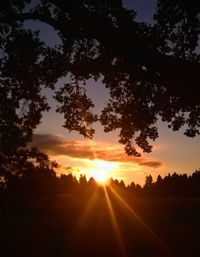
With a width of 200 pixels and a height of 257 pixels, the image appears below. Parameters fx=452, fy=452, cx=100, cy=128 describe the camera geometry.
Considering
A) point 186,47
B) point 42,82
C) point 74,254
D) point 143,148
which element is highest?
point 186,47

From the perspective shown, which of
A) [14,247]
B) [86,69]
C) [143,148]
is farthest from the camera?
[14,247]

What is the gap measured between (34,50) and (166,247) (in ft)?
40.2

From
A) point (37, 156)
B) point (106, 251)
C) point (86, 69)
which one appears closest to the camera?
point (86, 69)

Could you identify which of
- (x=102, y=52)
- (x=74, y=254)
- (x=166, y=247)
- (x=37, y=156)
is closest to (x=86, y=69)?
(x=102, y=52)

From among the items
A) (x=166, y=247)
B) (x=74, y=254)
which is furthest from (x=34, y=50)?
(x=166, y=247)

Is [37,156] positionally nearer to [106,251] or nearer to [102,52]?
[106,251]

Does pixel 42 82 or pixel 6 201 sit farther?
pixel 6 201

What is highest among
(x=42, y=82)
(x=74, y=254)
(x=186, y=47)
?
(x=186, y=47)

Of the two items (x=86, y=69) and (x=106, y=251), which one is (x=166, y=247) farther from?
(x=86, y=69)

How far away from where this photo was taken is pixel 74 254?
70.9 ft

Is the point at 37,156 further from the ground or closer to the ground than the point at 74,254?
further from the ground

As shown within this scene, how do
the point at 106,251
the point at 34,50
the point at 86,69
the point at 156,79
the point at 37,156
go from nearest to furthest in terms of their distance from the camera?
the point at 156,79 → the point at 34,50 → the point at 86,69 → the point at 106,251 → the point at 37,156

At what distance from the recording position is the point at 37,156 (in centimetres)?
4147

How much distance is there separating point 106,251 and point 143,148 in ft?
18.4
